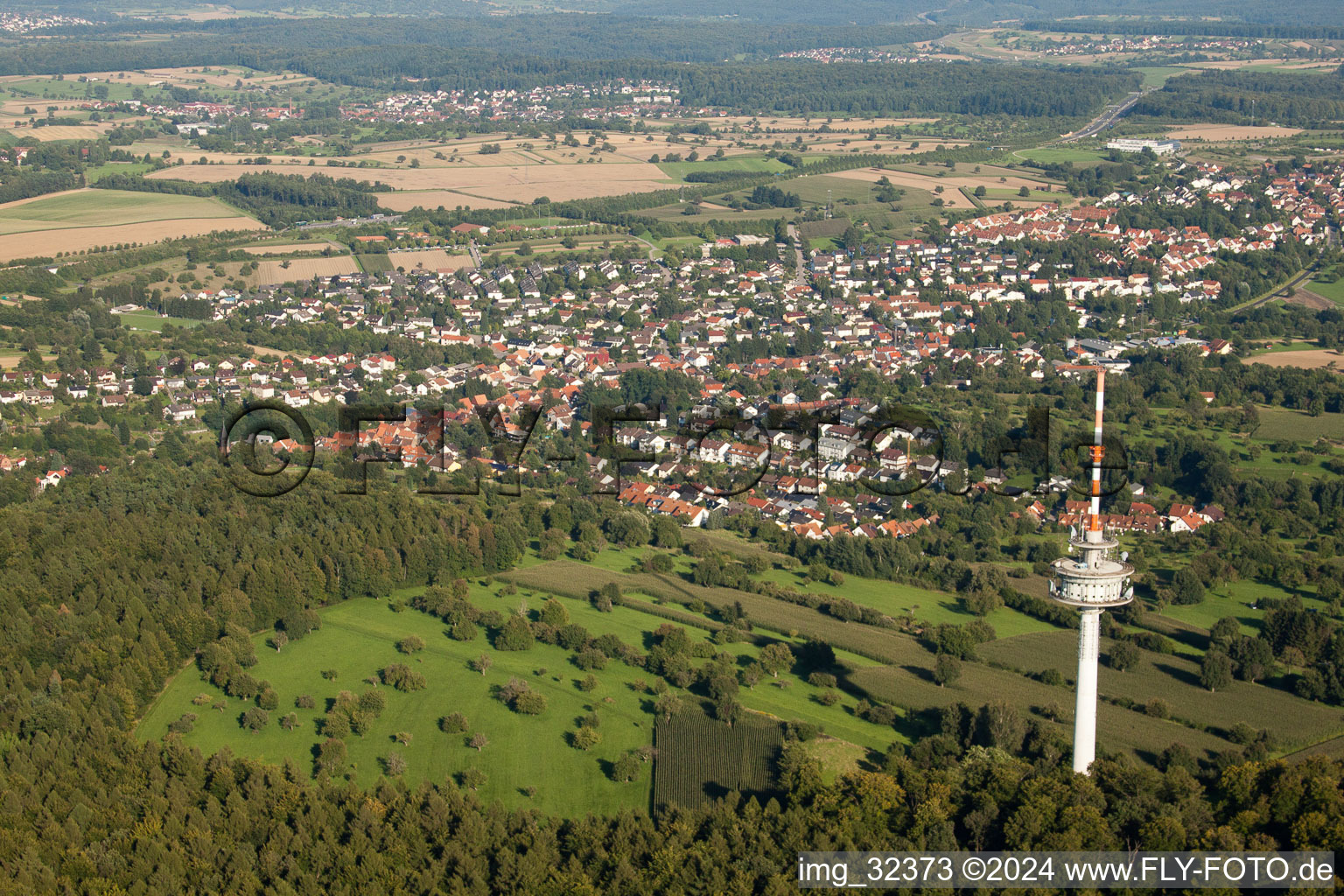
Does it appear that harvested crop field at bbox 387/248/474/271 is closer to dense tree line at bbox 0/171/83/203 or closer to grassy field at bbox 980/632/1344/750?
dense tree line at bbox 0/171/83/203

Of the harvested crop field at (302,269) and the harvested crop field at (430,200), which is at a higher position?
the harvested crop field at (430,200)

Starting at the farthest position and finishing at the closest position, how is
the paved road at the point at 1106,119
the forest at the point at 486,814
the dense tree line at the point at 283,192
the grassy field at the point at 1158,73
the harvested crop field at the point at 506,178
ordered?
the grassy field at the point at 1158,73 < the paved road at the point at 1106,119 < the harvested crop field at the point at 506,178 < the dense tree line at the point at 283,192 < the forest at the point at 486,814

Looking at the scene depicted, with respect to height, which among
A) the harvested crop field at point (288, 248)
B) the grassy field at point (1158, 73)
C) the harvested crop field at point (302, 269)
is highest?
the grassy field at point (1158, 73)

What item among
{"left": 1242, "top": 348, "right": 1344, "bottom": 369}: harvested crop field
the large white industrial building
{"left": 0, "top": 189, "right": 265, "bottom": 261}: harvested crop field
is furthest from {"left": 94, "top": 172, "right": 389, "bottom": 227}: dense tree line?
the large white industrial building

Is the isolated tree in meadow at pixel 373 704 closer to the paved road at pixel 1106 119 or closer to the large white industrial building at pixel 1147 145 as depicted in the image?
the large white industrial building at pixel 1147 145

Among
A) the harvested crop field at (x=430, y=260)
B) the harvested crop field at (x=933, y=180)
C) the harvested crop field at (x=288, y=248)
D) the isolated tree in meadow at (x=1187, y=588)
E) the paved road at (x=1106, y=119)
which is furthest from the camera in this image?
the paved road at (x=1106, y=119)

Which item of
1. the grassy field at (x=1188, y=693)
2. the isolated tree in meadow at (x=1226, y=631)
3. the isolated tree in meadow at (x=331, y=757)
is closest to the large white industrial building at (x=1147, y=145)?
the isolated tree in meadow at (x=1226, y=631)
